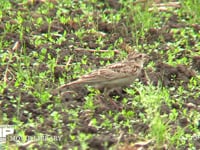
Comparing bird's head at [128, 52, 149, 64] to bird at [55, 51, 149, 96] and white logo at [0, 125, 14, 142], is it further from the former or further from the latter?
white logo at [0, 125, 14, 142]

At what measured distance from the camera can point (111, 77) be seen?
10469 mm

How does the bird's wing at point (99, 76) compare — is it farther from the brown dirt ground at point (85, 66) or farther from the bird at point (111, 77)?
the brown dirt ground at point (85, 66)

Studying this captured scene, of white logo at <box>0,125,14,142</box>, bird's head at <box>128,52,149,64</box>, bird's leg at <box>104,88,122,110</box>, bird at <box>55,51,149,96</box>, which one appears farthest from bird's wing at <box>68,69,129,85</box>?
white logo at <box>0,125,14,142</box>

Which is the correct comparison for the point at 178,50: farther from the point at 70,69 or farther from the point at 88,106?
the point at 88,106

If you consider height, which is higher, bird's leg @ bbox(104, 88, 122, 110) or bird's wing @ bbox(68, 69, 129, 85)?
bird's wing @ bbox(68, 69, 129, 85)

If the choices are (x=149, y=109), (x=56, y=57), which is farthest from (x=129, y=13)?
(x=149, y=109)

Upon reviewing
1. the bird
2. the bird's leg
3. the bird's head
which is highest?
the bird's head

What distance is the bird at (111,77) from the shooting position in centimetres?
1036

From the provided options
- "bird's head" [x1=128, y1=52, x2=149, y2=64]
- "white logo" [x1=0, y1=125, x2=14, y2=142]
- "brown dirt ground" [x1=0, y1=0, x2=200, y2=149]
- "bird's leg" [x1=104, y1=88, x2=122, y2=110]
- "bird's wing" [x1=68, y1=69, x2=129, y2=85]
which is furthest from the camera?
"bird's head" [x1=128, y1=52, x2=149, y2=64]

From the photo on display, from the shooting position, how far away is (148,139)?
914 cm

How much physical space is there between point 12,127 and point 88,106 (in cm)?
109

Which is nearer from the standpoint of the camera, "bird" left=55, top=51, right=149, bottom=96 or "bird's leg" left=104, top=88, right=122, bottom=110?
"bird's leg" left=104, top=88, right=122, bottom=110

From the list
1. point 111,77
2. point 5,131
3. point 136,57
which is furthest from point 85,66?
point 5,131

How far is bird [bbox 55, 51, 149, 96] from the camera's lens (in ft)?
34.0
